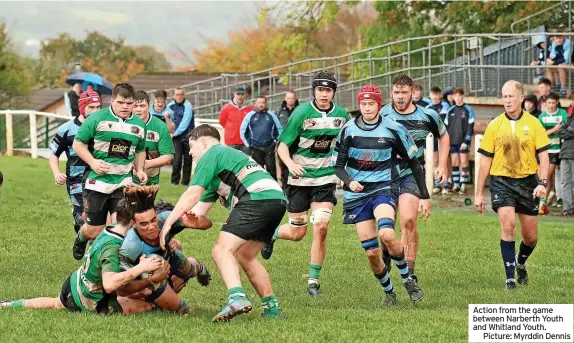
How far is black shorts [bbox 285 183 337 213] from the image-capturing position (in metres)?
12.5

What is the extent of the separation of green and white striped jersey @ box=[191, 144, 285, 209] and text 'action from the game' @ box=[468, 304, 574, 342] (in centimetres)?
202

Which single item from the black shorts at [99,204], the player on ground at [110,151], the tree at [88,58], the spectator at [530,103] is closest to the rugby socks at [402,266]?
the player on ground at [110,151]

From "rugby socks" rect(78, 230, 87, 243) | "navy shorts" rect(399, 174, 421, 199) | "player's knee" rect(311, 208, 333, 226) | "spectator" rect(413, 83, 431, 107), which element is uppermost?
"spectator" rect(413, 83, 431, 107)

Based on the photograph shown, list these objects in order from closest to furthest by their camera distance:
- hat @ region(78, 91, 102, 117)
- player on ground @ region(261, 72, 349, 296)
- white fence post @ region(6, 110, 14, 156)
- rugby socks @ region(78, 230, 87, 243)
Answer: player on ground @ region(261, 72, 349, 296) < rugby socks @ region(78, 230, 87, 243) < hat @ region(78, 91, 102, 117) < white fence post @ region(6, 110, 14, 156)

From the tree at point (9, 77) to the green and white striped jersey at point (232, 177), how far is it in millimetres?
43500

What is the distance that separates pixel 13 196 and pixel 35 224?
4151mm

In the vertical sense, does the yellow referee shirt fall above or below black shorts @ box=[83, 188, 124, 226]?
above

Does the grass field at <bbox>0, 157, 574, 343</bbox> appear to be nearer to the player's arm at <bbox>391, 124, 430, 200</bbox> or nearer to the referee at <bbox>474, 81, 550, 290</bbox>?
the referee at <bbox>474, 81, 550, 290</bbox>

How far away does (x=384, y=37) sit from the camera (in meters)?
36.9

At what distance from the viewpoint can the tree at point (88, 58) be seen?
9375 centimetres

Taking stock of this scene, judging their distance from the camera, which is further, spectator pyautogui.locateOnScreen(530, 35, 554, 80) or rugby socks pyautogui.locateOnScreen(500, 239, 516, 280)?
spectator pyautogui.locateOnScreen(530, 35, 554, 80)

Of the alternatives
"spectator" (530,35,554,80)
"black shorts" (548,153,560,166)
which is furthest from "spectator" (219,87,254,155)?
"spectator" (530,35,554,80)

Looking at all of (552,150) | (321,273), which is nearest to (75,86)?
(552,150)

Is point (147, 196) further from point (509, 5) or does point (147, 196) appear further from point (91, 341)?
point (509, 5)
